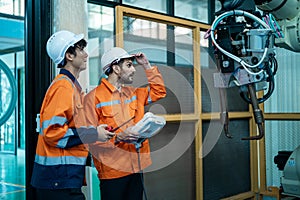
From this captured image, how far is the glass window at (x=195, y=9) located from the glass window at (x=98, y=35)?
41.1 inches

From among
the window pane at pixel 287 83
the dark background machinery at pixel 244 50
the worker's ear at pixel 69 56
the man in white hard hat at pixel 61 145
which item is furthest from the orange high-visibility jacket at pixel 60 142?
the window pane at pixel 287 83

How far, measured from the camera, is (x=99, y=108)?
2422mm

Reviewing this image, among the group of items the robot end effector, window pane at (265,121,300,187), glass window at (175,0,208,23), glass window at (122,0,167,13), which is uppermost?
glass window at (175,0,208,23)

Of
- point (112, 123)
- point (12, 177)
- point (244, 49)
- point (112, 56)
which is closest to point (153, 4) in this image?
point (112, 56)

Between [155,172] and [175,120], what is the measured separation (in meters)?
0.46

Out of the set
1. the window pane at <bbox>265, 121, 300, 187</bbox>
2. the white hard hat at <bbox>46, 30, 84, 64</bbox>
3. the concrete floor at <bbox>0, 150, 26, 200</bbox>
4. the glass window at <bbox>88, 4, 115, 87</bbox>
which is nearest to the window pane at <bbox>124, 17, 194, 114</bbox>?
the glass window at <bbox>88, 4, 115, 87</bbox>

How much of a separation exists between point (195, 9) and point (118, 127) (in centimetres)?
255

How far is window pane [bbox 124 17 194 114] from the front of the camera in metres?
2.91

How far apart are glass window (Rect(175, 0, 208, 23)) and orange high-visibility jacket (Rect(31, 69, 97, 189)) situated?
8.22ft

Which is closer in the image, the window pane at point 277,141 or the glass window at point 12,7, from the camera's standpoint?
the glass window at point 12,7

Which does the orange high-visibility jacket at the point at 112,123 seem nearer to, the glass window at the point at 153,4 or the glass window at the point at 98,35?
the glass window at the point at 98,35

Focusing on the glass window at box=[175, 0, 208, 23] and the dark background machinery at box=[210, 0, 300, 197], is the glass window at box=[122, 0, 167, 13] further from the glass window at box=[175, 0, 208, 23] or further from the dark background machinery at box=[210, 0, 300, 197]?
the dark background machinery at box=[210, 0, 300, 197]

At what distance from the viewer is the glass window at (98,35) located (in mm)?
2926

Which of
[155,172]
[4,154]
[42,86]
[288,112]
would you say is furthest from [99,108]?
[4,154]
